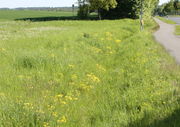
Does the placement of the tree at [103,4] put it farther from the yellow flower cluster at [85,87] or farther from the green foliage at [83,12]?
the yellow flower cluster at [85,87]

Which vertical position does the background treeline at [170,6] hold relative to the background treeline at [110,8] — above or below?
above

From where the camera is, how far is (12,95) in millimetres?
5352

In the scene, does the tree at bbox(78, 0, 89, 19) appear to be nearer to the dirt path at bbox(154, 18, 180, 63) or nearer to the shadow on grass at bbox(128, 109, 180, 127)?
the dirt path at bbox(154, 18, 180, 63)

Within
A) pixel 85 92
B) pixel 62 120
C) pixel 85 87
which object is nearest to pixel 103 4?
pixel 85 87

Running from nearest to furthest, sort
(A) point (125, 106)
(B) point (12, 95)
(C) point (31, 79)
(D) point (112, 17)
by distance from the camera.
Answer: (A) point (125, 106)
(B) point (12, 95)
(C) point (31, 79)
(D) point (112, 17)

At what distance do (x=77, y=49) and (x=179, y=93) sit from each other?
6.69m

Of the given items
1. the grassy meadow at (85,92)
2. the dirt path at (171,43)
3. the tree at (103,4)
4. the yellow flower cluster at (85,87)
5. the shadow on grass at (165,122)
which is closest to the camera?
the shadow on grass at (165,122)

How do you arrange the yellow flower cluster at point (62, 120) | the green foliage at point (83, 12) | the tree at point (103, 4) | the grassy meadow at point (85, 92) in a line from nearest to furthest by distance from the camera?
the yellow flower cluster at point (62, 120)
the grassy meadow at point (85, 92)
the tree at point (103, 4)
the green foliage at point (83, 12)

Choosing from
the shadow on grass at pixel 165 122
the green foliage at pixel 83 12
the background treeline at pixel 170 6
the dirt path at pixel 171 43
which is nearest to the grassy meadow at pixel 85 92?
the shadow on grass at pixel 165 122

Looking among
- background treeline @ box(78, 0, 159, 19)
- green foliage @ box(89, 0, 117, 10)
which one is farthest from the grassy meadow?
green foliage @ box(89, 0, 117, 10)

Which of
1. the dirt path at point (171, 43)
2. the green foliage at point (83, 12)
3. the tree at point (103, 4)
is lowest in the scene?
the dirt path at point (171, 43)

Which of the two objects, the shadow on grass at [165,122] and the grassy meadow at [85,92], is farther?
the grassy meadow at [85,92]

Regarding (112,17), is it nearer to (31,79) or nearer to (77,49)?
(77,49)

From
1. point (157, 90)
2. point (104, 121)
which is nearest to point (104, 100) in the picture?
point (104, 121)
